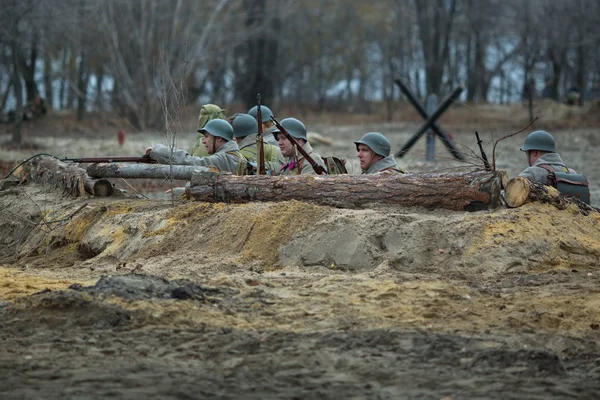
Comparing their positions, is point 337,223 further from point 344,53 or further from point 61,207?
point 344,53

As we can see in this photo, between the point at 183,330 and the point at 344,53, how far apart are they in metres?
57.0

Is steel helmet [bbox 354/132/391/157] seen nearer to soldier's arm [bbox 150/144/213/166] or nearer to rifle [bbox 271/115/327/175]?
rifle [bbox 271/115/327/175]

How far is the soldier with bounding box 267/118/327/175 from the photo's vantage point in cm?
1102

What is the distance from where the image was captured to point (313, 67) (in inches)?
2388

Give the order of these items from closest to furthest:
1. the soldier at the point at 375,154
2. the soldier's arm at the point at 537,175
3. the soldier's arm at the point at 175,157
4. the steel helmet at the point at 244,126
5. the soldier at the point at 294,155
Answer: the soldier's arm at the point at 537,175, the soldier at the point at 375,154, the soldier at the point at 294,155, the soldier's arm at the point at 175,157, the steel helmet at the point at 244,126

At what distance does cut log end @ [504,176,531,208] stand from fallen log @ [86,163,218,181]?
10.2ft

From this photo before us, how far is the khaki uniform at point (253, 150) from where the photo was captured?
12.3 m

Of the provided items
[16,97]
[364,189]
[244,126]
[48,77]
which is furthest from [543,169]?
[48,77]

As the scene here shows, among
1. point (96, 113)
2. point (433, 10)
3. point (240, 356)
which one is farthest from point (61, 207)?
point (433, 10)

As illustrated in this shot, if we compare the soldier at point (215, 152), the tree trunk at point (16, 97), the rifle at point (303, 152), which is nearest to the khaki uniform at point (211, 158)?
the soldier at point (215, 152)

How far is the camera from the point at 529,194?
9422 mm

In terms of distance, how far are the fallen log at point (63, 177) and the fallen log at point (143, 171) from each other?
12cm

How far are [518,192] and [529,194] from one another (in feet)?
0.48

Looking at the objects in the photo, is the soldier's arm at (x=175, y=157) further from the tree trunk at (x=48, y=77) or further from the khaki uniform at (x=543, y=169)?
the tree trunk at (x=48, y=77)
